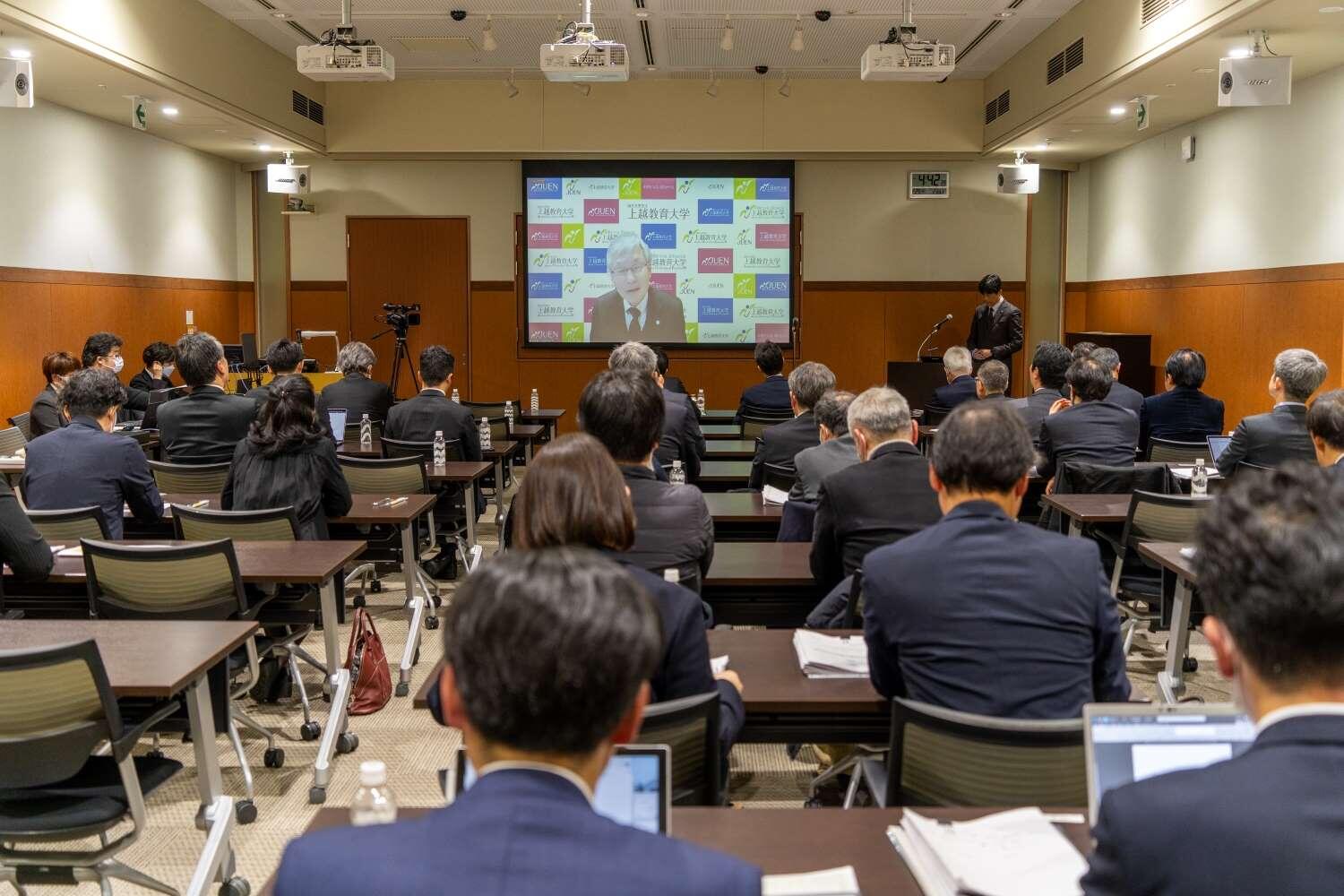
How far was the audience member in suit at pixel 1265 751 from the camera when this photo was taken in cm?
105

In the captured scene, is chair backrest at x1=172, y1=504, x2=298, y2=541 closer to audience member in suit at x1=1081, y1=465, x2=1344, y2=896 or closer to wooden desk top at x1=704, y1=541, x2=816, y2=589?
wooden desk top at x1=704, y1=541, x2=816, y2=589

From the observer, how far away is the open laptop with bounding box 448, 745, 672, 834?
57.4 inches

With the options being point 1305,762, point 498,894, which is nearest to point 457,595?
point 498,894

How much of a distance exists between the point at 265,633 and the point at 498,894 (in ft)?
12.3

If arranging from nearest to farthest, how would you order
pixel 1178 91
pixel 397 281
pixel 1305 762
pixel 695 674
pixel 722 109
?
pixel 1305 762, pixel 695 674, pixel 1178 91, pixel 722 109, pixel 397 281

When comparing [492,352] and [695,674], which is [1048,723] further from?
[492,352]

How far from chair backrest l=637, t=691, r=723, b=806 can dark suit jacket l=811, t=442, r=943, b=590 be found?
4.35ft

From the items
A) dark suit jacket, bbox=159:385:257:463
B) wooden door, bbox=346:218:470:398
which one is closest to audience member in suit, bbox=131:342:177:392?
dark suit jacket, bbox=159:385:257:463

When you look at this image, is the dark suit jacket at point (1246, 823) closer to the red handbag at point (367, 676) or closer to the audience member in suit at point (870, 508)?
the audience member in suit at point (870, 508)

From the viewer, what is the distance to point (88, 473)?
449 centimetres

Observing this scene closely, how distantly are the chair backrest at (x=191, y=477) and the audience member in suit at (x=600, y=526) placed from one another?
12.0 feet

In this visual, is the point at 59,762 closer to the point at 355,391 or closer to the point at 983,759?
the point at 983,759

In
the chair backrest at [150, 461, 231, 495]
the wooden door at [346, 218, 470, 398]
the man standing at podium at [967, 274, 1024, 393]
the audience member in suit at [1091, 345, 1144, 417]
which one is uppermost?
the wooden door at [346, 218, 470, 398]

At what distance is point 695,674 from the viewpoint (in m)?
2.19
